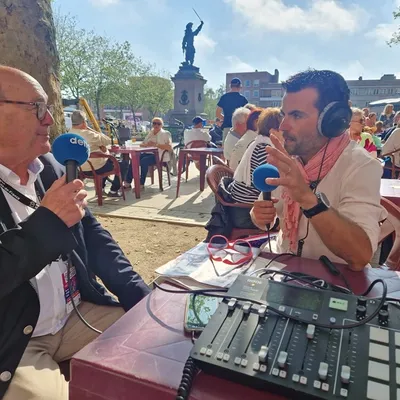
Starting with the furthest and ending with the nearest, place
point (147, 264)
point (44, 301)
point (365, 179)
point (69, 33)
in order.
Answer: point (69, 33), point (147, 264), point (365, 179), point (44, 301)

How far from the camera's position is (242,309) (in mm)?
811

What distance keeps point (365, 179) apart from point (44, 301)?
147 cm

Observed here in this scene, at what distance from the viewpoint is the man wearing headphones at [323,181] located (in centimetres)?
135

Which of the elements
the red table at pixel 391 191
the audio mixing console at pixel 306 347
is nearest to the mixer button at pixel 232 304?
the audio mixing console at pixel 306 347

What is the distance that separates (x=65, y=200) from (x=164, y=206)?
15.3ft

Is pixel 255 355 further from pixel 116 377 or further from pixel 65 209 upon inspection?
pixel 65 209

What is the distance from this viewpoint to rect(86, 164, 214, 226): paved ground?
5098 millimetres

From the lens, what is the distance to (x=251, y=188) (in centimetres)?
287

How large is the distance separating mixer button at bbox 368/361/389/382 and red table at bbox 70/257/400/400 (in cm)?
18

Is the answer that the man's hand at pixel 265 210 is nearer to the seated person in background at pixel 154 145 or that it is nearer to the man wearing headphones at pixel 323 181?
the man wearing headphones at pixel 323 181

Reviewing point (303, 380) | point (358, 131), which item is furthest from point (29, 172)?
point (358, 131)

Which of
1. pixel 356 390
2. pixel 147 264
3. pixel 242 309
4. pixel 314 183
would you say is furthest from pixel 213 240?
pixel 147 264

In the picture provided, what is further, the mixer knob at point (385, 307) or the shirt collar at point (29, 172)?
the shirt collar at point (29, 172)

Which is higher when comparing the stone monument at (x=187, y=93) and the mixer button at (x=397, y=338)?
the stone monument at (x=187, y=93)
